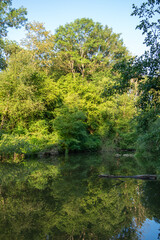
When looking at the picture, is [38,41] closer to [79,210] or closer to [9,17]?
[9,17]

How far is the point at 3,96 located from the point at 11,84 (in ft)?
5.11

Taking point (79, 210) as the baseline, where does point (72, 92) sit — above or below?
above

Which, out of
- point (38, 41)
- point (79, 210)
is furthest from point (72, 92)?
point (79, 210)

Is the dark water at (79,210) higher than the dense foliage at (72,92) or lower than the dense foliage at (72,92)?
lower

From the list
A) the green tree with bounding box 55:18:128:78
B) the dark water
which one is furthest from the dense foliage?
the dark water

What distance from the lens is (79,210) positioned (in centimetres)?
623

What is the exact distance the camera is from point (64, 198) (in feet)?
24.0

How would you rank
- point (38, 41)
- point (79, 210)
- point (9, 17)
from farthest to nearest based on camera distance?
point (38, 41)
point (9, 17)
point (79, 210)

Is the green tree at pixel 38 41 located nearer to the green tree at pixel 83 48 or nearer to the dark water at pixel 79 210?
the green tree at pixel 83 48

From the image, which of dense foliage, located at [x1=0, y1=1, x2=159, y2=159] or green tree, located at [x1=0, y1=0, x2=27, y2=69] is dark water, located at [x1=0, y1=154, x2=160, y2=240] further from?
green tree, located at [x1=0, y1=0, x2=27, y2=69]

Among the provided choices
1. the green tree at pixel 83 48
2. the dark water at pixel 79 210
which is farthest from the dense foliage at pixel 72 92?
the dark water at pixel 79 210

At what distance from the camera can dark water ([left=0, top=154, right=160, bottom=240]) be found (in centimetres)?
482

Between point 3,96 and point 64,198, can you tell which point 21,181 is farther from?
point 3,96

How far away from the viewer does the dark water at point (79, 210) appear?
4824 millimetres
